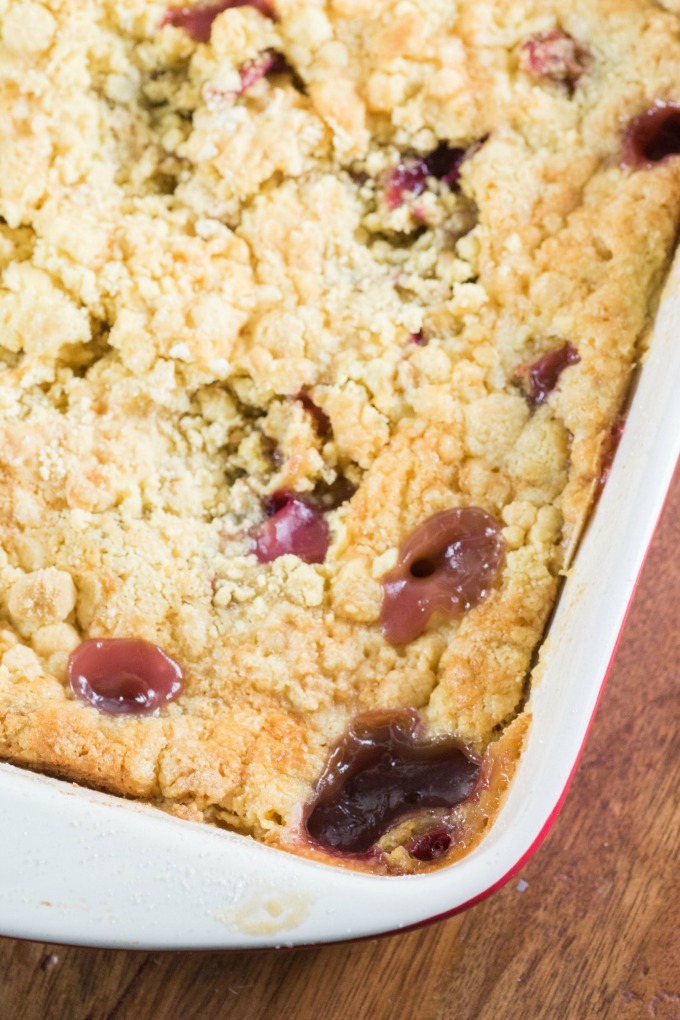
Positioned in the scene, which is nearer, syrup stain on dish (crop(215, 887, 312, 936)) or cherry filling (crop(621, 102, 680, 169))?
syrup stain on dish (crop(215, 887, 312, 936))

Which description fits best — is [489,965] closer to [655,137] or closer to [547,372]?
[547,372]

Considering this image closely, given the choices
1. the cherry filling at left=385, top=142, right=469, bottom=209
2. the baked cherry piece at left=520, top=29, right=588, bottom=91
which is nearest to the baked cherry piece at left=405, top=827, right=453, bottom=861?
the cherry filling at left=385, top=142, right=469, bottom=209

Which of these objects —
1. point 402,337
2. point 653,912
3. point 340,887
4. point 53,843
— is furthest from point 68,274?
point 653,912

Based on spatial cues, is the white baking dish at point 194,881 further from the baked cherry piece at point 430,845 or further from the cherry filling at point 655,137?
the cherry filling at point 655,137

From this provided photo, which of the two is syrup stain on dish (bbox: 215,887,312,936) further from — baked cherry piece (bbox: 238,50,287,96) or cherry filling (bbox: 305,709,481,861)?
baked cherry piece (bbox: 238,50,287,96)

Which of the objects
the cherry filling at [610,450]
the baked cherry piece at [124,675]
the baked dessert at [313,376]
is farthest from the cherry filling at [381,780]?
the cherry filling at [610,450]
